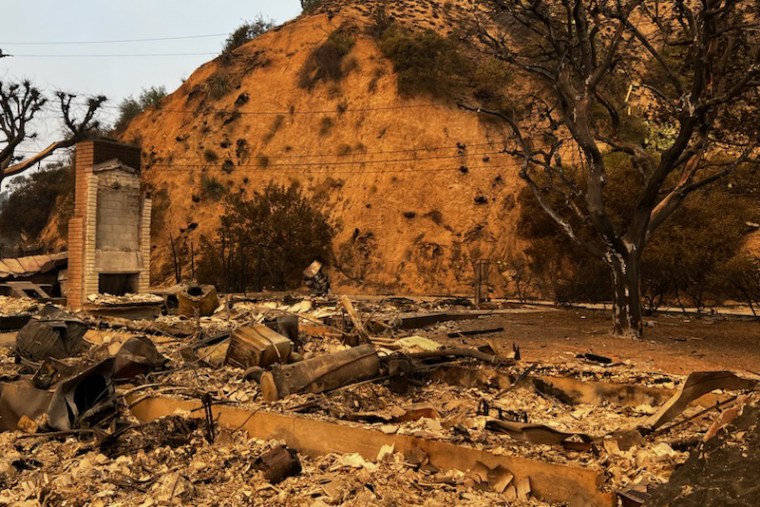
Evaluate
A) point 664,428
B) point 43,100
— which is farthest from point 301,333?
point 43,100

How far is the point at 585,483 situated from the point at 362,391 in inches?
120

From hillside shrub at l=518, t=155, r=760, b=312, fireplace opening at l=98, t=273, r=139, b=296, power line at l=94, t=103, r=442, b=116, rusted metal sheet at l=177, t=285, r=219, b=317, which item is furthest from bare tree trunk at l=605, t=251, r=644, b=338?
power line at l=94, t=103, r=442, b=116

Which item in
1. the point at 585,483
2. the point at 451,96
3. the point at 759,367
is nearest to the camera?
the point at 585,483

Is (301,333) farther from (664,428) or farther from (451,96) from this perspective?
(451,96)

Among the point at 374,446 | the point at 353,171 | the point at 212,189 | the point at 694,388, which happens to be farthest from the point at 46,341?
the point at 212,189

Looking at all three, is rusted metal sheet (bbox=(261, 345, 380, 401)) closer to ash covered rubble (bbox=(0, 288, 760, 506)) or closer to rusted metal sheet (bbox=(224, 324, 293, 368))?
ash covered rubble (bbox=(0, 288, 760, 506))

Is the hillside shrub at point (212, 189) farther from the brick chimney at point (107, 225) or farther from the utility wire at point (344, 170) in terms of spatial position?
the brick chimney at point (107, 225)

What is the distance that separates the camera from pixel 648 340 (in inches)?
432

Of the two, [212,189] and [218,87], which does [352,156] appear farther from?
[218,87]

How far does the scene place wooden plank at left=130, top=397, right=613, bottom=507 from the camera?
362 centimetres

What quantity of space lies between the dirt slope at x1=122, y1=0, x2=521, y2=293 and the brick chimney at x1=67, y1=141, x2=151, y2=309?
12352 mm

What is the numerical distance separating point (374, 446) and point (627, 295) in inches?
330

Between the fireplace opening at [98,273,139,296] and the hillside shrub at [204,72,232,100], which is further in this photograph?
the hillside shrub at [204,72,232,100]

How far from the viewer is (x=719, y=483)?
9.05 ft
